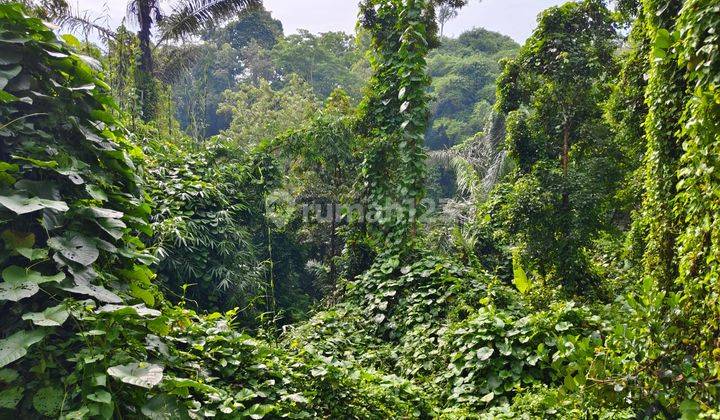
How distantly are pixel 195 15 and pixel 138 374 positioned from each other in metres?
8.85

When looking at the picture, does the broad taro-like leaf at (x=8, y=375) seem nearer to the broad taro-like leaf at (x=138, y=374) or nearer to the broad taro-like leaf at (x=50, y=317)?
the broad taro-like leaf at (x=50, y=317)

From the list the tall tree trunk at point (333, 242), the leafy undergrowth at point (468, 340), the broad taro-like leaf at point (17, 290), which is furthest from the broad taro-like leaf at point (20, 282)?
the tall tree trunk at point (333, 242)

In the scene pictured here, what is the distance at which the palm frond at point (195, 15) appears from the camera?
29.2 feet

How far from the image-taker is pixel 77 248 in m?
1.64

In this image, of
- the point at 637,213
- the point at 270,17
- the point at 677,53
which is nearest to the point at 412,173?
the point at 637,213

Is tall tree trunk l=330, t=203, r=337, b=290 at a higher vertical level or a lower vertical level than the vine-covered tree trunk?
lower

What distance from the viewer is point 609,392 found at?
209 cm

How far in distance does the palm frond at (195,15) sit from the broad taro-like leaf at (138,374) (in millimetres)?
8736

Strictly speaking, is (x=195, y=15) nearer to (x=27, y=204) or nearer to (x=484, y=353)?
(x=484, y=353)

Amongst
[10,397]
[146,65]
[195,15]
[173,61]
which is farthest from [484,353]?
[173,61]

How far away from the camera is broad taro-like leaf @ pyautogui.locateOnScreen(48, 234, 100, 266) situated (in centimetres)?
→ 159

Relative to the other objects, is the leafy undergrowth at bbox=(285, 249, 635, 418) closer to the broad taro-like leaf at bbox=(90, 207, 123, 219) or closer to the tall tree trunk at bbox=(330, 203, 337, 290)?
the tall tree trunk at bbox=(330, 203, 337, 290)

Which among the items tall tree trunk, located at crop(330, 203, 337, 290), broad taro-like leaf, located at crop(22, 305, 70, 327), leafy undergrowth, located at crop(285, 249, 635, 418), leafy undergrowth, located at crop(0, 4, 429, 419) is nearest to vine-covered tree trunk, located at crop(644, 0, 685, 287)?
leafy undergrowth, located at crop(285, 249, 635, 418)

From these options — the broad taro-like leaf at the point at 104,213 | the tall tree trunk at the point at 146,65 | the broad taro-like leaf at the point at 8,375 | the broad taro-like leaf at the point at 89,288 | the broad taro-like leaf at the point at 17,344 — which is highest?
the tall tree trunk at the point at 146,65
